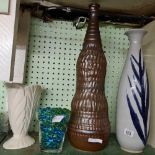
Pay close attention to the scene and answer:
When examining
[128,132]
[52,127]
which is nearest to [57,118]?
[52,127]

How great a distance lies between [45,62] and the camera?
2.87ft

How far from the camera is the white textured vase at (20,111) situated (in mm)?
699

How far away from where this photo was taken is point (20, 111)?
0.70 metres

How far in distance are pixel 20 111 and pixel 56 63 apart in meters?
0.26

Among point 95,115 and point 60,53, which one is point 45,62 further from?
point 95,115

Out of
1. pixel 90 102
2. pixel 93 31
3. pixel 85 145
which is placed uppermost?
pixel 93 31

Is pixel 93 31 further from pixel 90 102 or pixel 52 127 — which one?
pixel 52 127

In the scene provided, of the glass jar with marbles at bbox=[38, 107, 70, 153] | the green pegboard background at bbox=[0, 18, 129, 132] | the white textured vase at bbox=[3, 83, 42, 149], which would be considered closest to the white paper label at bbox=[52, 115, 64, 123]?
the glass jar with marbles at bbox=[38, 107, 70, 153]

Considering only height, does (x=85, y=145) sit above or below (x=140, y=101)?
below

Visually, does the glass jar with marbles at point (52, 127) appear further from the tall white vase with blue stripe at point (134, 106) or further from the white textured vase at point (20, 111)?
the tall white vase with blue stripe at point (134, 106)

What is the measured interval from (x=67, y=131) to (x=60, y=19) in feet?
1.47

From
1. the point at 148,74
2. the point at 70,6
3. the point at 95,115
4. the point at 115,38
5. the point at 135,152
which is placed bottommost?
the point at 135,152

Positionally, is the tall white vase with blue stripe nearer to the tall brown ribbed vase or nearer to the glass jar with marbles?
the tall brown ribbed vase

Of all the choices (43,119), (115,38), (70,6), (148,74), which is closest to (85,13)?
(70,6)
